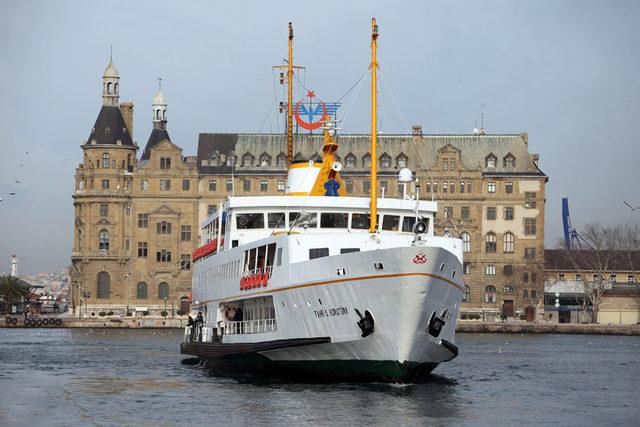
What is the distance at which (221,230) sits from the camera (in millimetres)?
62688

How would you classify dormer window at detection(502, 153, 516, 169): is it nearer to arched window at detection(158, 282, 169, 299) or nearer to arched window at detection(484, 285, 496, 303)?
arched window at detection(484, 285, 496, 303)

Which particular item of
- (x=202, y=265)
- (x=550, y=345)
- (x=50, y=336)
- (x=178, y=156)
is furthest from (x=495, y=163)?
(x=202, y=265)

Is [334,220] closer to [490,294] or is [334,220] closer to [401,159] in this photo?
[490,294]

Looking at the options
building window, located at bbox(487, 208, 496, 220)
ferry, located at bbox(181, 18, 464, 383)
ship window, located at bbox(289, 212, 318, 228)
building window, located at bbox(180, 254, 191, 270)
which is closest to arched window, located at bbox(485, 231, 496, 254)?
building window, located at bbox(487, 208, 496, 220)

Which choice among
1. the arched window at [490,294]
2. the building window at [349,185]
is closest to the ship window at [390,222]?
the building window at [349,185]

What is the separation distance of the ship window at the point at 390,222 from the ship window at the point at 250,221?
6.08 metres

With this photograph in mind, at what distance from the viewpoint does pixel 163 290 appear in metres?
156

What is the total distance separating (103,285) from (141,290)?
486 cm

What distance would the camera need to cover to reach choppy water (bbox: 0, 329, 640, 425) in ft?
145

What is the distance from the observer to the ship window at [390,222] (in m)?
57.0

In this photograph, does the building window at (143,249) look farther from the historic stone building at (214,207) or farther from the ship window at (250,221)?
the ship window at (250,221)

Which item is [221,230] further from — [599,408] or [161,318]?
[161,318]

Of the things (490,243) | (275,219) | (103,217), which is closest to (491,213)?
(490,243)

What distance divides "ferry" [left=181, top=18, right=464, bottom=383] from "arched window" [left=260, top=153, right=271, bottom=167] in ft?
307
